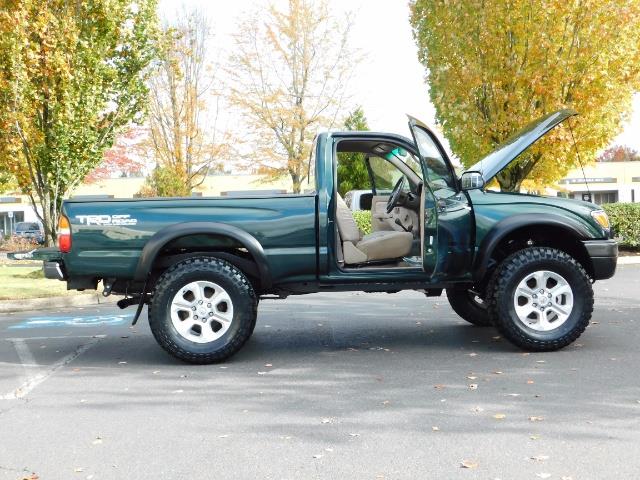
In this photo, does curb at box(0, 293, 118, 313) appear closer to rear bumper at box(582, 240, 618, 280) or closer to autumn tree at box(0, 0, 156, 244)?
autumn tree at box(0, 0, 156, 244)

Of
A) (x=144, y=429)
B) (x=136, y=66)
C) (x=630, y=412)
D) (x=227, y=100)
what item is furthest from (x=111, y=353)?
(x=227, y=100)

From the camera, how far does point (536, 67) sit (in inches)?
713

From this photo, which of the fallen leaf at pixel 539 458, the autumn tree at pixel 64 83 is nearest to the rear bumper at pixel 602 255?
the fallen leaf at pixel 539 458

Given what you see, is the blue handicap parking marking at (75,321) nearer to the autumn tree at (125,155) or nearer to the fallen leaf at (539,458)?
the fallen leaf at (539,458)

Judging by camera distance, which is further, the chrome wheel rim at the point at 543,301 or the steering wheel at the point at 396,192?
the steering wheel at the point at 396,192

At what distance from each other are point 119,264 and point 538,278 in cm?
371

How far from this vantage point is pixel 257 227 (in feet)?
22.6

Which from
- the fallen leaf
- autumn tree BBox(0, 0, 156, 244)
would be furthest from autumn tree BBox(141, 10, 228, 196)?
the fallen leaf

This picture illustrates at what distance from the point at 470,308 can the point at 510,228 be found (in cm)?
203

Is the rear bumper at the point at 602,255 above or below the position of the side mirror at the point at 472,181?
below

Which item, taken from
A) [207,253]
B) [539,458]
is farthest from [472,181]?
[539,458]

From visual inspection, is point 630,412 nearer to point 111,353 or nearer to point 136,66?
point 111,353

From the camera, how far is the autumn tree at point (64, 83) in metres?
15.7

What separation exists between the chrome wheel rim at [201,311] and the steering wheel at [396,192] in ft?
7.07
